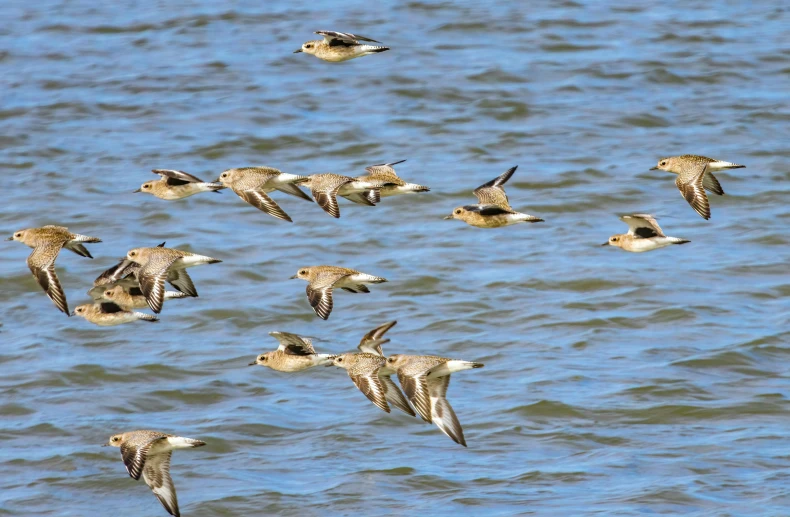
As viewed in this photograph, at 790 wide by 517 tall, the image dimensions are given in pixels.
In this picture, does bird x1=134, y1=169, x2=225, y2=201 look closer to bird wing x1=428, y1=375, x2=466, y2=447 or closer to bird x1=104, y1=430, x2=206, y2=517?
bird x1=104, y1=430, x2=206, y2=517

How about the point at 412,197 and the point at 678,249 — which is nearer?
the point at 678,249

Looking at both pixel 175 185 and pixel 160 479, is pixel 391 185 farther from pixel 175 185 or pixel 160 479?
pixel 160 479

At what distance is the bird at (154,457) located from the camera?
11.4m

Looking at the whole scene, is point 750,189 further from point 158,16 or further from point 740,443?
point 158,16

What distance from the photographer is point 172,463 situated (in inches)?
622

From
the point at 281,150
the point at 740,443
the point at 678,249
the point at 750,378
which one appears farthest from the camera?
the point at 281,150

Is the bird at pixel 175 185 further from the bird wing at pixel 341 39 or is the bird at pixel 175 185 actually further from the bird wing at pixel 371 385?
the bird wing at pixel 371 385

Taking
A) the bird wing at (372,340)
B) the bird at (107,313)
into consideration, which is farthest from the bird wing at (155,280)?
the bird wing at (372,340)

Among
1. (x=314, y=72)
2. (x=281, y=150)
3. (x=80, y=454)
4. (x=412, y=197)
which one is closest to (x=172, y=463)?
(x=80, y=454)

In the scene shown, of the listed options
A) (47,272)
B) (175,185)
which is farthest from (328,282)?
(47,272)

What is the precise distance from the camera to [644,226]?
1319 cm

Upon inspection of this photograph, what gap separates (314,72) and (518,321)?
12629 mm

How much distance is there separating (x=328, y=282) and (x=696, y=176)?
11.0 feet

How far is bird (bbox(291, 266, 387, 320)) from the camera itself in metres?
11.7
